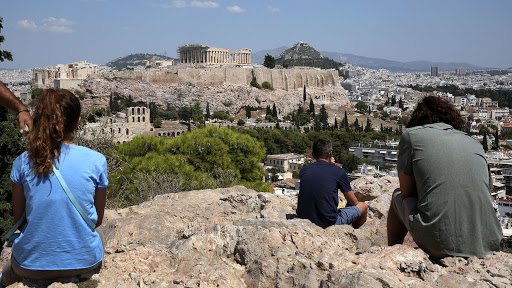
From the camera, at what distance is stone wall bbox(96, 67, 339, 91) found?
5457 centimetres

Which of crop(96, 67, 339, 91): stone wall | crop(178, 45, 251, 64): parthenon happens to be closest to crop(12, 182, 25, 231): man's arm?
crop(96, 67, 339, 91): stone wall

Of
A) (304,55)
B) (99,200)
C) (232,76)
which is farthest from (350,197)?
(304,55)

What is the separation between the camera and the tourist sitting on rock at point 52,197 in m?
2.35

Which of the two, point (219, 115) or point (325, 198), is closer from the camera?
point (325, 198)

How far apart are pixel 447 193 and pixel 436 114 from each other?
0.60 m

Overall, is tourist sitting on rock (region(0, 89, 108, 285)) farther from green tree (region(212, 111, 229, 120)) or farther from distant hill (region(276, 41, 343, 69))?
distant hill (region(276, 41, 343, 69))

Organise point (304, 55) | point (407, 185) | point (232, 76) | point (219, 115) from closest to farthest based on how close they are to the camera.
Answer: point (407, 185)
point (219, 115)
point (232, 76)
point (304, 55)

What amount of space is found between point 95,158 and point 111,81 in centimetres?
5070

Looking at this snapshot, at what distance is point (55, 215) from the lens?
2.38 metres

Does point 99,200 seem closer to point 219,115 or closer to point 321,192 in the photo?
point 321,192

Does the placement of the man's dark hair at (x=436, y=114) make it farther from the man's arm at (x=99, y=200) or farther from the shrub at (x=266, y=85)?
the shrub at (x=266, y=85)

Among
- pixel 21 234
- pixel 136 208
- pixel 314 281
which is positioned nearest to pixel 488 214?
pixel 314 281

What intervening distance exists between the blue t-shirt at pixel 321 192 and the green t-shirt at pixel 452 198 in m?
0.97

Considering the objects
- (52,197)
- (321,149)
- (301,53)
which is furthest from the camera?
(301,53)
